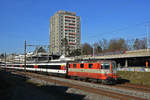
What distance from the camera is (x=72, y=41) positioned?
151 metres

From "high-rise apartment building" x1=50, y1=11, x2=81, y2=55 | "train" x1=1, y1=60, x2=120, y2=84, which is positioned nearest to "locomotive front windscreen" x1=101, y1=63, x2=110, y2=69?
"train" x1=1, y1=60, x2=120, y2=84

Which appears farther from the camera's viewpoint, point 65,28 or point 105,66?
point 65,28

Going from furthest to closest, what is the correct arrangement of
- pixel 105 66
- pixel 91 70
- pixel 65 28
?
pixel 65 28, pixel 91 70, pixel 105 66

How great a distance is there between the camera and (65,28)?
481ft

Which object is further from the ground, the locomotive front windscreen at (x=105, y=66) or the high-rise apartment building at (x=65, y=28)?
the high-rise apartment building at (x=65, y=28)

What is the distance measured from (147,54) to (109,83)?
22791mm

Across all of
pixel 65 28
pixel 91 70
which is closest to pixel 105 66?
pixel 91 70

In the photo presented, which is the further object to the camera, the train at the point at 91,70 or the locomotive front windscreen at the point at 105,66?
the locomotive front windscreen at the point at 105,66

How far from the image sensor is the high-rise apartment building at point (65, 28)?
145125mm

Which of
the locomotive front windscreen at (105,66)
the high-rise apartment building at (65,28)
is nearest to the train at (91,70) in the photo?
the locomotive front windscreen at (105,66)

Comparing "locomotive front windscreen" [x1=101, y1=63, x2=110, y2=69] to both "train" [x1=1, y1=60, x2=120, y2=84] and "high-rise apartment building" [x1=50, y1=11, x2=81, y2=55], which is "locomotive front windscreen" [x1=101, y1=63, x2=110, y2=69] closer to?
"train" [x1=1, y1=60, x2=120, y2=84]

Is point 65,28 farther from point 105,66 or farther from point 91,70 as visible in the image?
point 105,66

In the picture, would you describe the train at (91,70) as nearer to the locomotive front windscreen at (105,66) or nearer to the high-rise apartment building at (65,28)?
the locomotive front windscreen at (105,66)

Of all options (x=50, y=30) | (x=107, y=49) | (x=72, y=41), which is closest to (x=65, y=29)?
(x=72, y=41)
